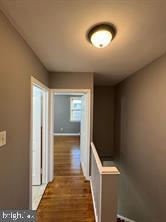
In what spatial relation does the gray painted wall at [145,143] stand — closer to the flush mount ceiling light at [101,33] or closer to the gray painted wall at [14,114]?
the flush mount ceiling light at [101,33]

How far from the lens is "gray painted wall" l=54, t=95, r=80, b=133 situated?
30.1 ft

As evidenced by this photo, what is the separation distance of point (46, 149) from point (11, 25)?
248 cm

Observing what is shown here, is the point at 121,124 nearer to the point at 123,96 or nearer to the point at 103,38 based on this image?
the point at 123,96

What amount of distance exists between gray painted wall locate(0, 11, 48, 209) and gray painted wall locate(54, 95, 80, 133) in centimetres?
707

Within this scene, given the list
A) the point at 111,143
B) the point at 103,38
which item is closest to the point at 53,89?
the point at 103,38

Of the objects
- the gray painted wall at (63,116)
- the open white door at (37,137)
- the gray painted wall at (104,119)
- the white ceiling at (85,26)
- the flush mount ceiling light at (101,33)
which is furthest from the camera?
the gray painted wall at (63,116)

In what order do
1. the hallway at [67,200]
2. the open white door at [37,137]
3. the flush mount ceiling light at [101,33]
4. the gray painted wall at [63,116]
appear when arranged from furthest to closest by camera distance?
the gray painted wall at [63,116] < the open white door at [37,137] < the hallway at [67,200] < the flush mount ceiling light at [101,33]

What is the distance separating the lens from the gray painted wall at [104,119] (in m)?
5.76

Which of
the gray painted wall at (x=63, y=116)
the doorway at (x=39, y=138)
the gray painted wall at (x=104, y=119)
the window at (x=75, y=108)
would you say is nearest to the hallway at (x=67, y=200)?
the doorway at (x=39, y=138)

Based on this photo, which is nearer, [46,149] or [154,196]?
[154,196]

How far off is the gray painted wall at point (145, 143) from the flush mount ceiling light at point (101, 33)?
1062 mm

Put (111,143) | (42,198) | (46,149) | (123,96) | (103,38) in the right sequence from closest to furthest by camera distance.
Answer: (103,38), (42,198), (46,149), (123,96), (111,143)

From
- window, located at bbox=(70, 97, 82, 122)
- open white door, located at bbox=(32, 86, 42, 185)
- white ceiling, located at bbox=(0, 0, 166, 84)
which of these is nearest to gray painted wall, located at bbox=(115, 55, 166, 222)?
white ceiling, located at bbox=(0, 0, 166, 84)

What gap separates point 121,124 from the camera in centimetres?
475
